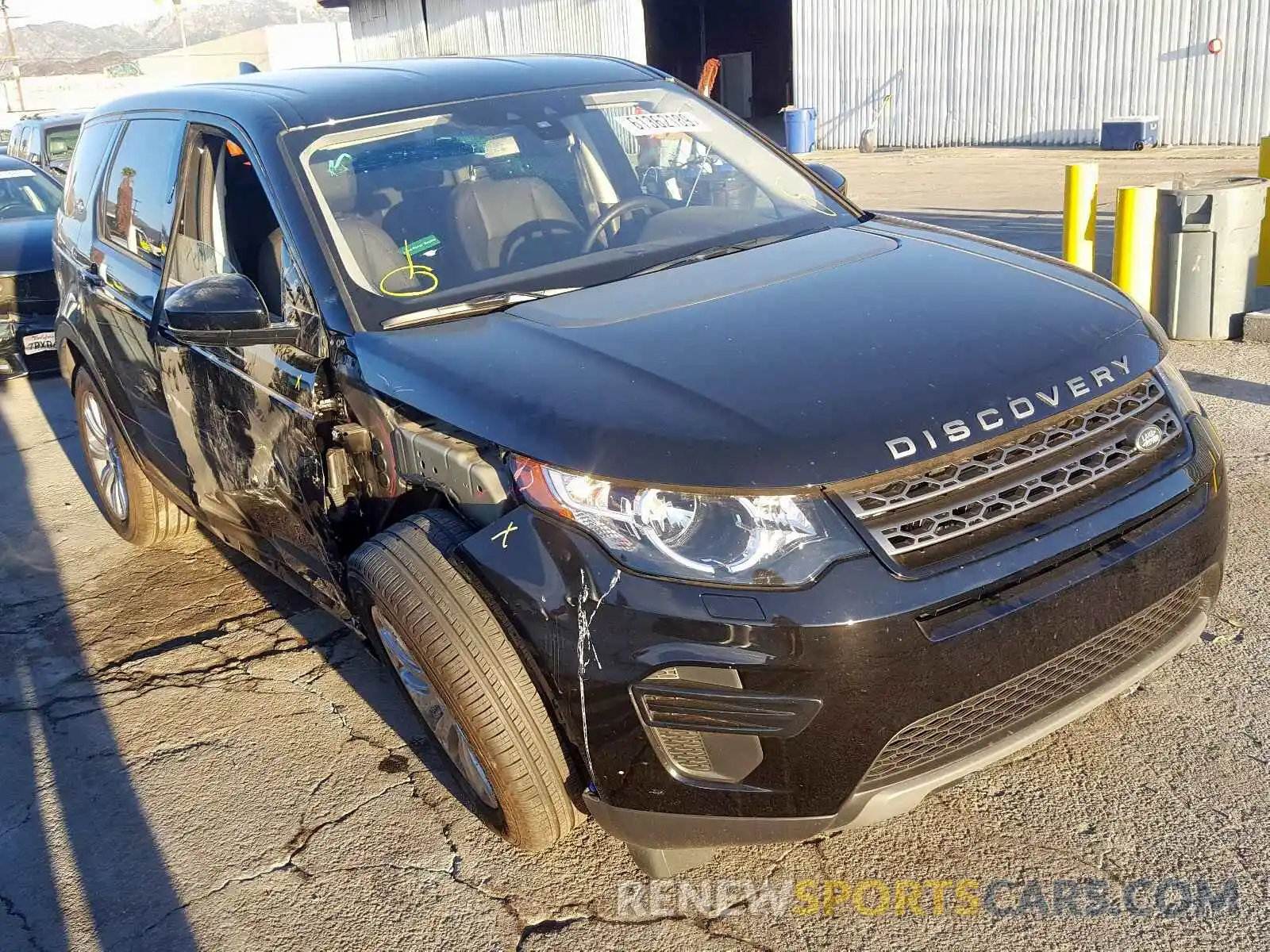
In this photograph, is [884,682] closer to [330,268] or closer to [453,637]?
[453,637]

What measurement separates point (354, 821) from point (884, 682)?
65.4 inches

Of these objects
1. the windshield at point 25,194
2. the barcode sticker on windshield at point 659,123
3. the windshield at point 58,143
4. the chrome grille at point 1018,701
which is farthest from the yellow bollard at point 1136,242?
the windshield at point 58,143

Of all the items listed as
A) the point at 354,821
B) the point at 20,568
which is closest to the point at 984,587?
the point at 354,821

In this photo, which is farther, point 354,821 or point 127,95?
point 127,95

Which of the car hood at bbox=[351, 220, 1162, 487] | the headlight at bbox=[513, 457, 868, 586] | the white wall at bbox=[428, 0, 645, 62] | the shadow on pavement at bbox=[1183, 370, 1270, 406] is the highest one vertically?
the white wall at bbox=[428, 0, 645, 62]

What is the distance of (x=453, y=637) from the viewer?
254 centimetres

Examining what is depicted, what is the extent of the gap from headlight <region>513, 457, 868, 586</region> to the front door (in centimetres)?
121

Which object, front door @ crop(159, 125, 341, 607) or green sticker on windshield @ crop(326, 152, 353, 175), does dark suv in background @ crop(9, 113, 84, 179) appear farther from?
green sticker on windshield @ crop(326, 152, 353, 175)

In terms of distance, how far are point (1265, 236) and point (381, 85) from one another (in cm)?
599

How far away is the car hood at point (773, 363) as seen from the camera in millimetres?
2311

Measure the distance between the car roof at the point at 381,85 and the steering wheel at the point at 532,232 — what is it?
582 millimetres

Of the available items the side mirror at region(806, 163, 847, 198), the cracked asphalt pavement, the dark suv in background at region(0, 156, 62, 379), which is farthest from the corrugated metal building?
the cracked asphalt pavement

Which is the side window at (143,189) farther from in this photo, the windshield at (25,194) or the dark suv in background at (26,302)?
the windshield at (25,194)

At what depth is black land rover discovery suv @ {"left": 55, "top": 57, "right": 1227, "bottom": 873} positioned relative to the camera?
7.40 ft
